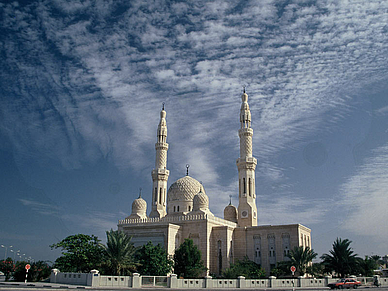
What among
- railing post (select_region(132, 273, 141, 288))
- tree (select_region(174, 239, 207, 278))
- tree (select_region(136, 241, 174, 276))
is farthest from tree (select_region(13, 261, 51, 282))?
tree (select_region(174, 239, 207, 278))

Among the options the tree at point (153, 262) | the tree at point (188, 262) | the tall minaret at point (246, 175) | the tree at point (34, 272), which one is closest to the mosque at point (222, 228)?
the tall minaret at point (246, 175)

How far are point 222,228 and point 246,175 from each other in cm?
739

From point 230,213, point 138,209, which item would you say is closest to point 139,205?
point 138,209

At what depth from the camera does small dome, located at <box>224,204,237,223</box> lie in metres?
44.7

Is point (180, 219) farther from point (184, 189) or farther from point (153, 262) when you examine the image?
point (153, 262)

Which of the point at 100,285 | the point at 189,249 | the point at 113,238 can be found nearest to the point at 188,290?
the point at 100,285

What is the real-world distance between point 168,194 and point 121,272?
16699 mm

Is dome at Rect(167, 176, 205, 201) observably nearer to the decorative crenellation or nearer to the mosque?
the mosque

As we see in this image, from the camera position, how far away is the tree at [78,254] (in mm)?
31578

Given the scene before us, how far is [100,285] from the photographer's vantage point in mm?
23969

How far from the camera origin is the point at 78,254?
32.0 metres

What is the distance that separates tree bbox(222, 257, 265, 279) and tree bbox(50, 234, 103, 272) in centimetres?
1052

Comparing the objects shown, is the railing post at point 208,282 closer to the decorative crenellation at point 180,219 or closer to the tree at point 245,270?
the tree at point 245,270

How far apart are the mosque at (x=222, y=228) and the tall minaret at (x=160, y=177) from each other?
119mm
